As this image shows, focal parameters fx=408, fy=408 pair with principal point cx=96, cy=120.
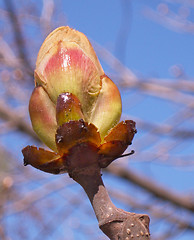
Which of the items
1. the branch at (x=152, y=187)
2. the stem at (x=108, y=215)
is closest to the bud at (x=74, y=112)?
the stem at (x=108, y=215)

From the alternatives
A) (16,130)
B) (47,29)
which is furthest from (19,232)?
(47,29)

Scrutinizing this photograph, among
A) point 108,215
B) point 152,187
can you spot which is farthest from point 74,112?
point 152,187

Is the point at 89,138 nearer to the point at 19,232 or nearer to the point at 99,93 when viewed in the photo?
the point at 99,93

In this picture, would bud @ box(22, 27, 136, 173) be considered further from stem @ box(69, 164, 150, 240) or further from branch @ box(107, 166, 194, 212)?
branch @ box(107, 166, 194, 212)

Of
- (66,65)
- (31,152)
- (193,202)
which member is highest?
(66,65)

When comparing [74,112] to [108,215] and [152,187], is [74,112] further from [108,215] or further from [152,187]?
[152,187]

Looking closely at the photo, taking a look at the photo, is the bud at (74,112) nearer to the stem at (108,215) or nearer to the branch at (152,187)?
the stem at (108,215)

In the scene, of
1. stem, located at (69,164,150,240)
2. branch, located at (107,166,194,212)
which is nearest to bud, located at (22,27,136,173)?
stem, located at (69,164,150,240)
